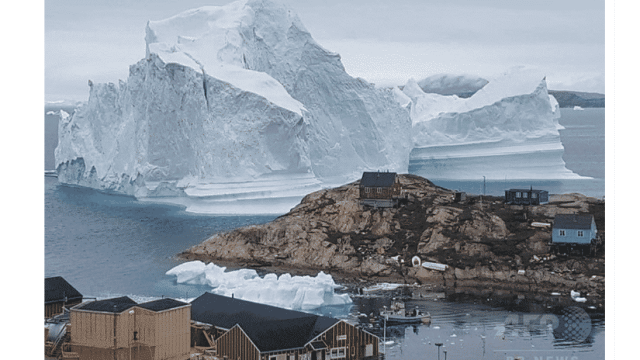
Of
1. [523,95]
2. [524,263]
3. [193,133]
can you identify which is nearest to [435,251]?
[524,263]

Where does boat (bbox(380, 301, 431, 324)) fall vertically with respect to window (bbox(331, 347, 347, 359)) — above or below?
above

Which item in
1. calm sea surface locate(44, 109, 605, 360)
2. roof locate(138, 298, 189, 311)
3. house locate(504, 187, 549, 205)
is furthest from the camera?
house locate(504, 187, 549, 205)

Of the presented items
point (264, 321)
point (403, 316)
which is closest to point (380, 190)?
point (403, 316)

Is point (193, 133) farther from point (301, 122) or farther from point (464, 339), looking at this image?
point (464, 339)

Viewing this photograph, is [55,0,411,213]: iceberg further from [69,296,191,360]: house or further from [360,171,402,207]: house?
[69,296,191,360]: house

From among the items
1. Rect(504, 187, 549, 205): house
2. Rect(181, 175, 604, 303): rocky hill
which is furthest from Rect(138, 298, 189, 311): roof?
Rect(504, 187, 549, 205): house

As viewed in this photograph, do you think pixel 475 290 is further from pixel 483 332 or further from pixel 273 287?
pixel 273 287
